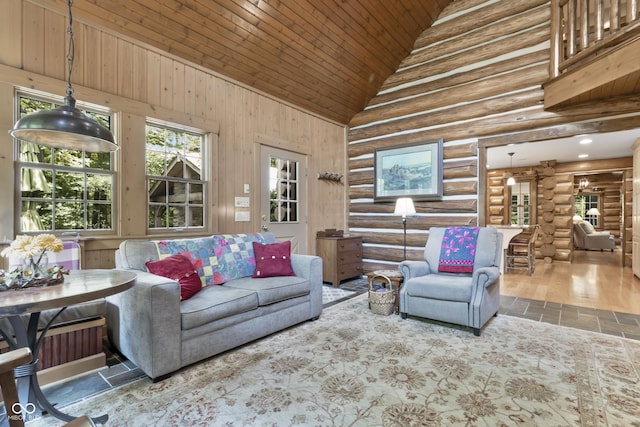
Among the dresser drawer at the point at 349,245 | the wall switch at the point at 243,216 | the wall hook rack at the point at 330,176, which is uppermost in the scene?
the wall hook rack at the point at 330,176

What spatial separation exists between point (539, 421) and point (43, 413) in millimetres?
2865

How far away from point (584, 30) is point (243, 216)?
15.2 ft

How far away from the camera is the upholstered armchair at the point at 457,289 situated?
3020mm

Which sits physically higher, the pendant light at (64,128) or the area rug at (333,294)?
the pendant light at (64,128)

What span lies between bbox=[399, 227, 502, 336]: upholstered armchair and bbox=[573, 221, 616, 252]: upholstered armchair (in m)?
9.07

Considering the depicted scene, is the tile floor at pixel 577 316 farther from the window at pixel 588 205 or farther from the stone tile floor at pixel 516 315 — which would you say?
the window at pixel 588 205

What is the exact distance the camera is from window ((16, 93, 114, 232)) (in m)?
2.76

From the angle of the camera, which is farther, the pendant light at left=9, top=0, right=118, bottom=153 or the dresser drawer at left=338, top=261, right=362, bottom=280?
the dresser drawer at left=338, top=261, right=362, bottom=280

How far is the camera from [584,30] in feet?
11.5

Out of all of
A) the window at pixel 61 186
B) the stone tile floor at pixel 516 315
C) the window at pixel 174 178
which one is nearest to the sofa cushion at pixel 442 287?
the stone tile floor at pixel 516 315

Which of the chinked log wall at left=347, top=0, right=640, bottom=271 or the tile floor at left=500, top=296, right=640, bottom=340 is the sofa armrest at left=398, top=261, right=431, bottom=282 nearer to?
the tile floor at left=500, top=296, right=640, bottom=340

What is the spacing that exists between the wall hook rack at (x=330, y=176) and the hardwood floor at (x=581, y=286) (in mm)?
3259

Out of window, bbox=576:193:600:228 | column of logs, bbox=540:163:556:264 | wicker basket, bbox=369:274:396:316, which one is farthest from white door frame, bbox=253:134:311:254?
window, bbox=576:193:600:228

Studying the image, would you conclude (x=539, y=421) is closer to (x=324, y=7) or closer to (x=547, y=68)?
(x=547, y=68)
